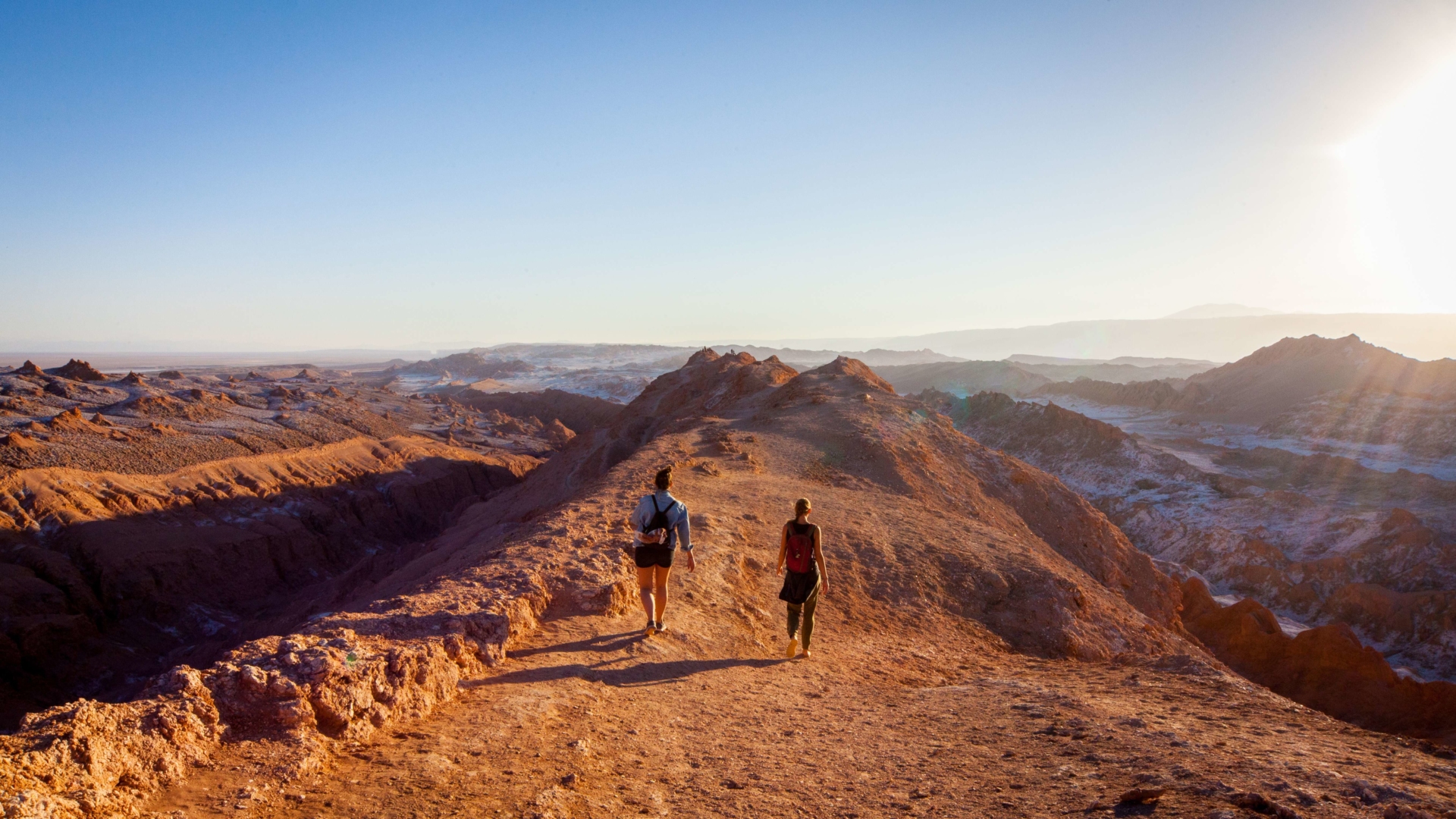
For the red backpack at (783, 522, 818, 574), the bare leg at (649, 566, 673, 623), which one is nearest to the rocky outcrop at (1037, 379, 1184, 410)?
the red backpack at (783, 522, 818, 574)

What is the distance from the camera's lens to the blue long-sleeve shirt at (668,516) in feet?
19.2

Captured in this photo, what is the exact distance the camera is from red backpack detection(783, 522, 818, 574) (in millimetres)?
6168

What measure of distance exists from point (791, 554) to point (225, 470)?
28589 mm

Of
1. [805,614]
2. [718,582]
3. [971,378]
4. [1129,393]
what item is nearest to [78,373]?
[718,582]

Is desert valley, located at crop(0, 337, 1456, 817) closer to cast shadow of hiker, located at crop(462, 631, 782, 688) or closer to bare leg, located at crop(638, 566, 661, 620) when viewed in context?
cast shadow of hiker, located at crop(462, 631, 782, 688)

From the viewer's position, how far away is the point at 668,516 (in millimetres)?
5891

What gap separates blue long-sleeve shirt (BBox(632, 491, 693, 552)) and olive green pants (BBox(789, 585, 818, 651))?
50.9 inches

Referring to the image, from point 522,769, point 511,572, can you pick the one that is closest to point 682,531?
point 511,572

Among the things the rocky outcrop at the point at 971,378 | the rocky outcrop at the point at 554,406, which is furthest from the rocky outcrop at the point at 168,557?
the rocky outcrop at the point at 971,378

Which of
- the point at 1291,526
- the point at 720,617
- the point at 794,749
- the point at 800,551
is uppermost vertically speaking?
the point at 800,551

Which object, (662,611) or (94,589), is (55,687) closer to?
(94,589)

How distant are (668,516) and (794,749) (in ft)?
6.82

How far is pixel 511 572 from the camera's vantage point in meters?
6.67

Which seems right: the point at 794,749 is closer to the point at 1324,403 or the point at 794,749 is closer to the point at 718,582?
the point at 718,582
